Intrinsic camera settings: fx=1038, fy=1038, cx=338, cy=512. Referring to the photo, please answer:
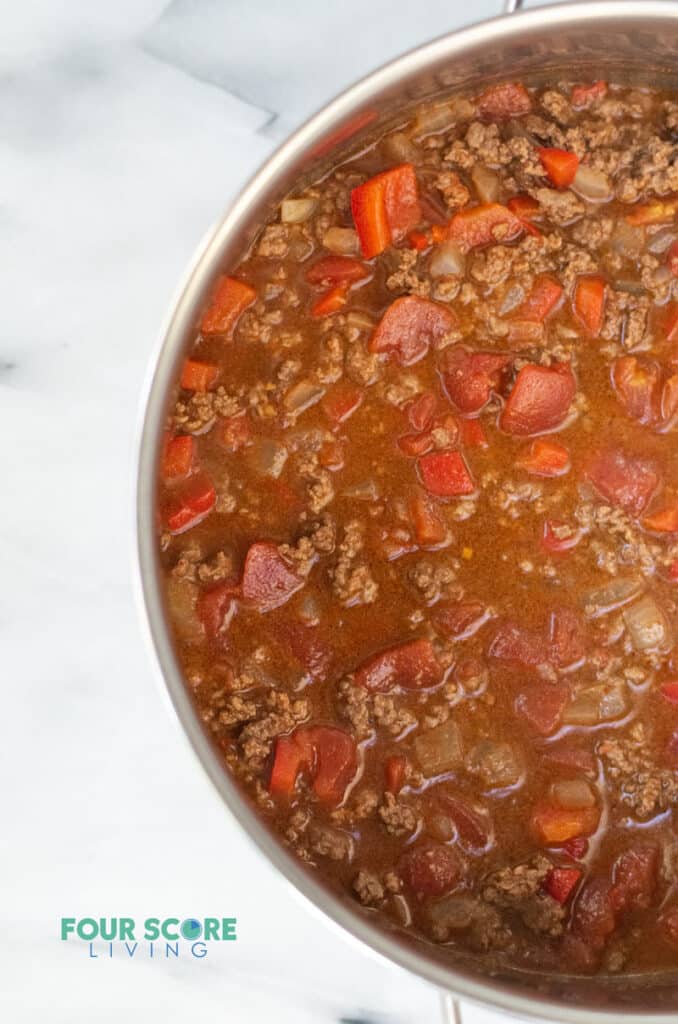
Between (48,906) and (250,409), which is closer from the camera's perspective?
(250,409)

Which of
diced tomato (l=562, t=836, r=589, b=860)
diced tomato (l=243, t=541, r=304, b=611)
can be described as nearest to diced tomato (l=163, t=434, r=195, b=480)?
diced tomato (l=243, t=541, r=304, b=611)

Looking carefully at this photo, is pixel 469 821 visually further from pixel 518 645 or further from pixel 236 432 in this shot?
pixel 236 432

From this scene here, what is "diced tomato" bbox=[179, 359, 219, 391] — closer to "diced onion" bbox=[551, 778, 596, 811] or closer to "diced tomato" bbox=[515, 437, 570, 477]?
"diced tomato" bbox=[515, 437, 570, 477]

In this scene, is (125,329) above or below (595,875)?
above

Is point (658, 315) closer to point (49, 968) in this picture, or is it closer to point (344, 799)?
point (344, 799)

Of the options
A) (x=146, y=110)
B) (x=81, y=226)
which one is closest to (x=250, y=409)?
(x=81, y=226)

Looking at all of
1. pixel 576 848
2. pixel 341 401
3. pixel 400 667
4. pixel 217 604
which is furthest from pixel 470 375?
pixel 576 848

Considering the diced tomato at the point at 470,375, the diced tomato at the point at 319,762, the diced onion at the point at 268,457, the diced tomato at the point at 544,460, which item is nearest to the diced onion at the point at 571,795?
the diced tomato at the point at 319,762
